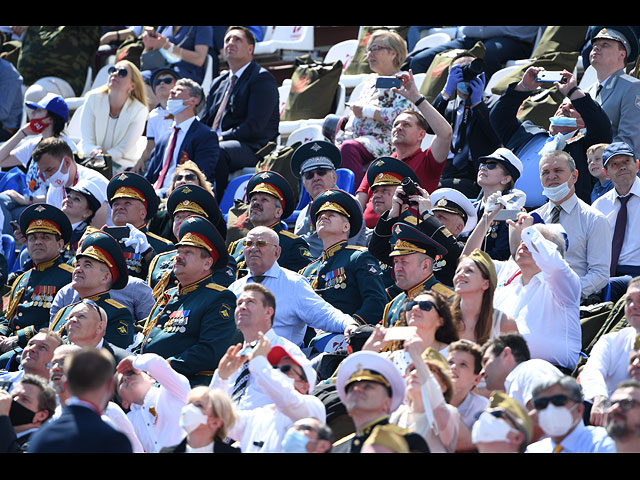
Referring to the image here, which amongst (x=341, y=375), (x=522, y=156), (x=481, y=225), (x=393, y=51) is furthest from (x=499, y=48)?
(x=341, y=375)

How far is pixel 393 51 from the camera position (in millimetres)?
9578

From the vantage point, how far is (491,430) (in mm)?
4969

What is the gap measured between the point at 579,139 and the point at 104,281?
3.24 meters

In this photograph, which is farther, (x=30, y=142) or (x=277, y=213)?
(x=30, y=142)

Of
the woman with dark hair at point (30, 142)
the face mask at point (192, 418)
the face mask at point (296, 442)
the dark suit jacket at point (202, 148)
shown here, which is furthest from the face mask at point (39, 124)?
the face mask at point (296, 442)

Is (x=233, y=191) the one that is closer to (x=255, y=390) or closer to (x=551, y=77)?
(x=551, y=77)

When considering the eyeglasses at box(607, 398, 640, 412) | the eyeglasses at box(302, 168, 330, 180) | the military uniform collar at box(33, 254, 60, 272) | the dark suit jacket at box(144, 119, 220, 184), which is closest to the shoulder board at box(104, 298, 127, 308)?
the military uniform collar at box(33, 254, 60, 272)

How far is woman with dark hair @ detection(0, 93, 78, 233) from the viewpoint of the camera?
10.0m

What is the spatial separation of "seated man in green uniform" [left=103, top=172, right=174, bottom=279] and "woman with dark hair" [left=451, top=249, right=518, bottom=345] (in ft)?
9.31

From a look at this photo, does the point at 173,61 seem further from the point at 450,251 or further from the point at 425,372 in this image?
the point at 425,372

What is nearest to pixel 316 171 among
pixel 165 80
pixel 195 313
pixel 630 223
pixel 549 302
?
pixel 195 313

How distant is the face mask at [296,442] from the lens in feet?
16.7

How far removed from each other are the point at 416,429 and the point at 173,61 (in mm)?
7327

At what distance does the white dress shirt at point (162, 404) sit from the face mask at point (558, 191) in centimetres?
248
